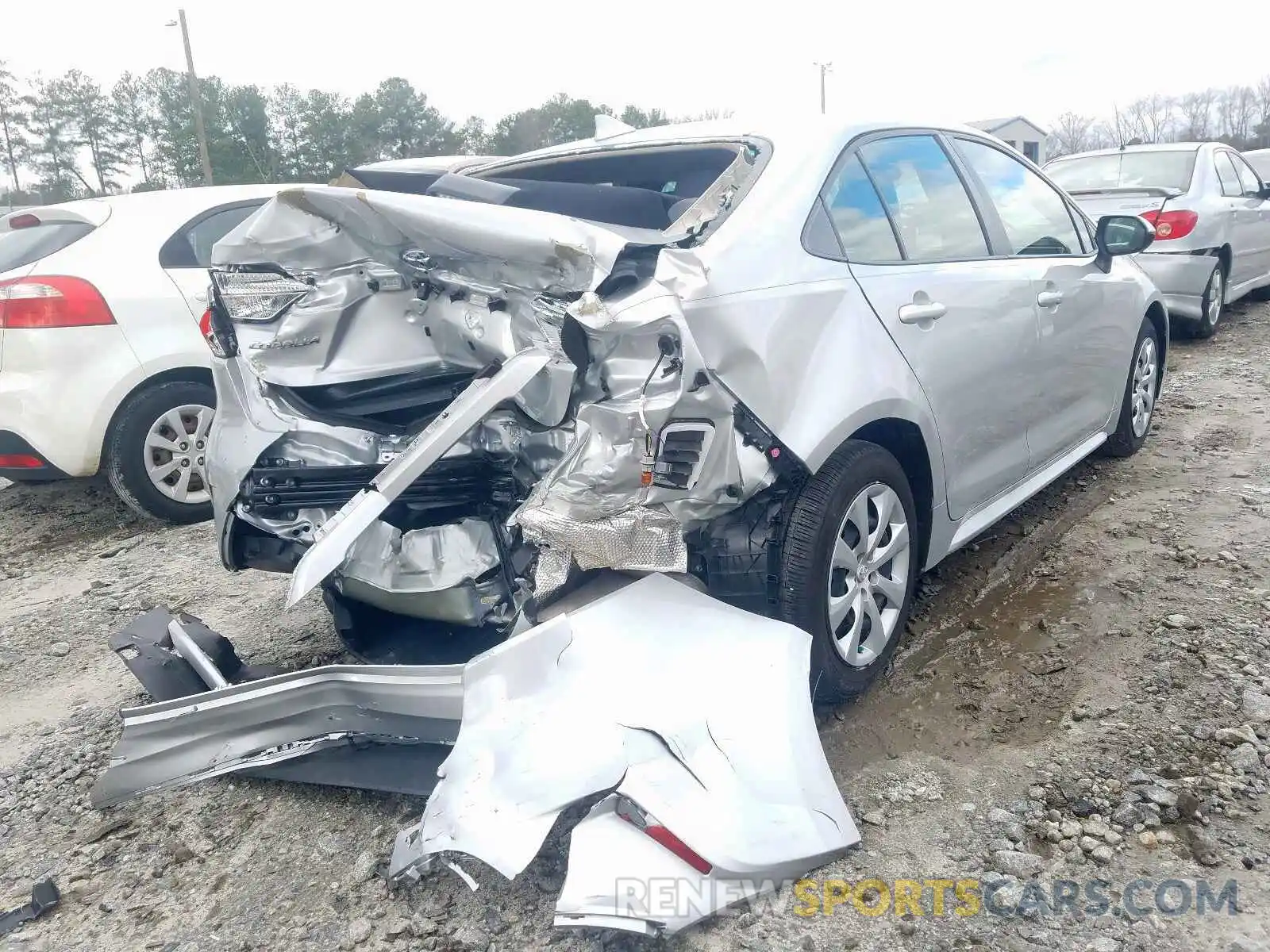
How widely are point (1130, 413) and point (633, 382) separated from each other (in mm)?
3553

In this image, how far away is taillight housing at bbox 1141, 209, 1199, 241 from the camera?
7.29 metres

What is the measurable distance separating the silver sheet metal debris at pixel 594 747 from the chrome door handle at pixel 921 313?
3.49ft

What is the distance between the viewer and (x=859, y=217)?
280 centimetres

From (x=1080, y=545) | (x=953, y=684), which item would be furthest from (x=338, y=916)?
(x=1080, y=545)

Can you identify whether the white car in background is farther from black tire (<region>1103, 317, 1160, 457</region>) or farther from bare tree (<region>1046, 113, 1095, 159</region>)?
bare tree (<region>1046, 113, 1095, 159</region>)

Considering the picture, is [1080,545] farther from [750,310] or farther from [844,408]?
[750,310]

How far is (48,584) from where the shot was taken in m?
4.43

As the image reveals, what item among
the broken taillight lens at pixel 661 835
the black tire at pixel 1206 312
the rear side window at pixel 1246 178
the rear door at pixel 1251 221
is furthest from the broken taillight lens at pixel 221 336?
the rear side window at pixel 1246 178


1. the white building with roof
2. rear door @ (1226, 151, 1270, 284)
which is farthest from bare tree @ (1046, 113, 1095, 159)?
rear door @ (1226, 151, 1270, 284)

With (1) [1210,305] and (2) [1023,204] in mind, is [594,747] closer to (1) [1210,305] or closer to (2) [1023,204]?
(2) [1023,204]

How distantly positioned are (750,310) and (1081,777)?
1.47 meters

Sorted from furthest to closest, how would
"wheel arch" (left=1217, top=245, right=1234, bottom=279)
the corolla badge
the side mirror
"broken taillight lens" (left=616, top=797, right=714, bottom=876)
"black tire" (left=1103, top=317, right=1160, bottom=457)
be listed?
→ 1. "wheel arch" (left=1217, top=245, right=1234, bottom=279)
2. "black tire" (left=1103, top=317, right=1160, bottom=457)
3. the side mirror
4. the corolla badge
5. "broken taillight lens" (left=616, top=797, right=714, bottom=876)

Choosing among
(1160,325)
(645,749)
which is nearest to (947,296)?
(645,749)

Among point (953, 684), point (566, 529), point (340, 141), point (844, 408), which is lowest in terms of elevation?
point (953, 684)
